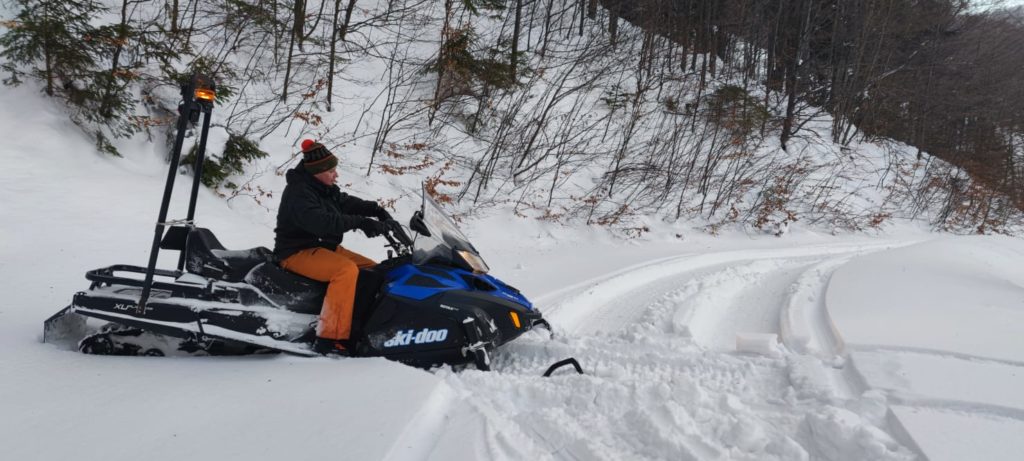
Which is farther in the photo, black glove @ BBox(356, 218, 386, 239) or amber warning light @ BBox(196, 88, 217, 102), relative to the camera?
black glove @ BBox(356, 218, 386, 239)

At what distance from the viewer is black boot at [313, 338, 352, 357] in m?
3.64

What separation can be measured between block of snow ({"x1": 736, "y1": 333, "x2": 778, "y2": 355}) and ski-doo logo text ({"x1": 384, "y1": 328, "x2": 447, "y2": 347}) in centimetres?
205

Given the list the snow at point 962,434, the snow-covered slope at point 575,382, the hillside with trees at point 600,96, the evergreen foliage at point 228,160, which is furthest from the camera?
the hillside with trees at point 600,96

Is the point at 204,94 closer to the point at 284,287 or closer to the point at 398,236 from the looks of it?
the point at 284,287

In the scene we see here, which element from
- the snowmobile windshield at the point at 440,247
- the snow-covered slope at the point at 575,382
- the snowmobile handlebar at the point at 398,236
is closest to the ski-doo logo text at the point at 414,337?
the snow-covered slope at the point at 575,382

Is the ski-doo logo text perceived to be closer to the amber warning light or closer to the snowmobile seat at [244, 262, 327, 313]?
the snowmobile seat at [244, 262, 327, 313]

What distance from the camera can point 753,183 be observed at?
13.4 meters

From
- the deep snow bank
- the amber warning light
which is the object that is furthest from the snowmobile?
the deep snow bank

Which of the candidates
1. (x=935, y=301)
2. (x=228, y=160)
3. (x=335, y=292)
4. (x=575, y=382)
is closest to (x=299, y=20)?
(x=228, y=160)

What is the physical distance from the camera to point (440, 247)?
390 cm

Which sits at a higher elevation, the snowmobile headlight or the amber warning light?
the amber warning light

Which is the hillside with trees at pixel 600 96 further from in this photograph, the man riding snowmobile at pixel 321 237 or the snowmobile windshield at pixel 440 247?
the snowmobile windshield at pixel 440 247

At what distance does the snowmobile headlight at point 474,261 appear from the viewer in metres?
3.97

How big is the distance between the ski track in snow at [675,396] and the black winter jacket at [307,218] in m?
1.27
